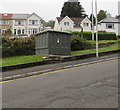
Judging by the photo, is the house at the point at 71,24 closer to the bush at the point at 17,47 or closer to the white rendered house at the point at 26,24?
the white rendered house at the point at 26,24

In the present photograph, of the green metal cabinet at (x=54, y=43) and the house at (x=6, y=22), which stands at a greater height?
the house at (x=6, y=22)

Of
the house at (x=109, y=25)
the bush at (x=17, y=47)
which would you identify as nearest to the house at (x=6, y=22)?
the house at (x=109, y=25)

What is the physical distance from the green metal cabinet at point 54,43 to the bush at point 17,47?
6.80 feet

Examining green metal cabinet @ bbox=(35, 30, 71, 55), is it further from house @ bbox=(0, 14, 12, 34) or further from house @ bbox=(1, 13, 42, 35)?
house @ bbox=(0, 14, 12, 34)

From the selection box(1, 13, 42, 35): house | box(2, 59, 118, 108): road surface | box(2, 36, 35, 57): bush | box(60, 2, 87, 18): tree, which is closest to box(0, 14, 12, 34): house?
box(1, 13, 42, 35): house

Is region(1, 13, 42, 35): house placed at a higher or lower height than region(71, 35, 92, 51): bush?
higher

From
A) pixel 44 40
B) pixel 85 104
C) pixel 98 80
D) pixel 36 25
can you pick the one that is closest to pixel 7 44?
pixel 44 40

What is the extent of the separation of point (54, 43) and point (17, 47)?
Result: 412 centimetres

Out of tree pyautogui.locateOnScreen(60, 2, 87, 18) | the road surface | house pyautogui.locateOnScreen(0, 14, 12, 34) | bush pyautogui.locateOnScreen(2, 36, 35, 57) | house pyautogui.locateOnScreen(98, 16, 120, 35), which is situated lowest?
the road surface

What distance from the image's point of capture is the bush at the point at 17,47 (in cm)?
1622

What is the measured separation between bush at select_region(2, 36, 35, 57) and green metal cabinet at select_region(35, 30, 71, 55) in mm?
2073

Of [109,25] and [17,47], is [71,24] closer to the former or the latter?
[109,25]

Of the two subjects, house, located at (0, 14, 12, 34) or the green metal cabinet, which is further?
house, located at (0, 14, 12, 34)

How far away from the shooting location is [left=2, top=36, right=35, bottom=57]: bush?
639 inches
